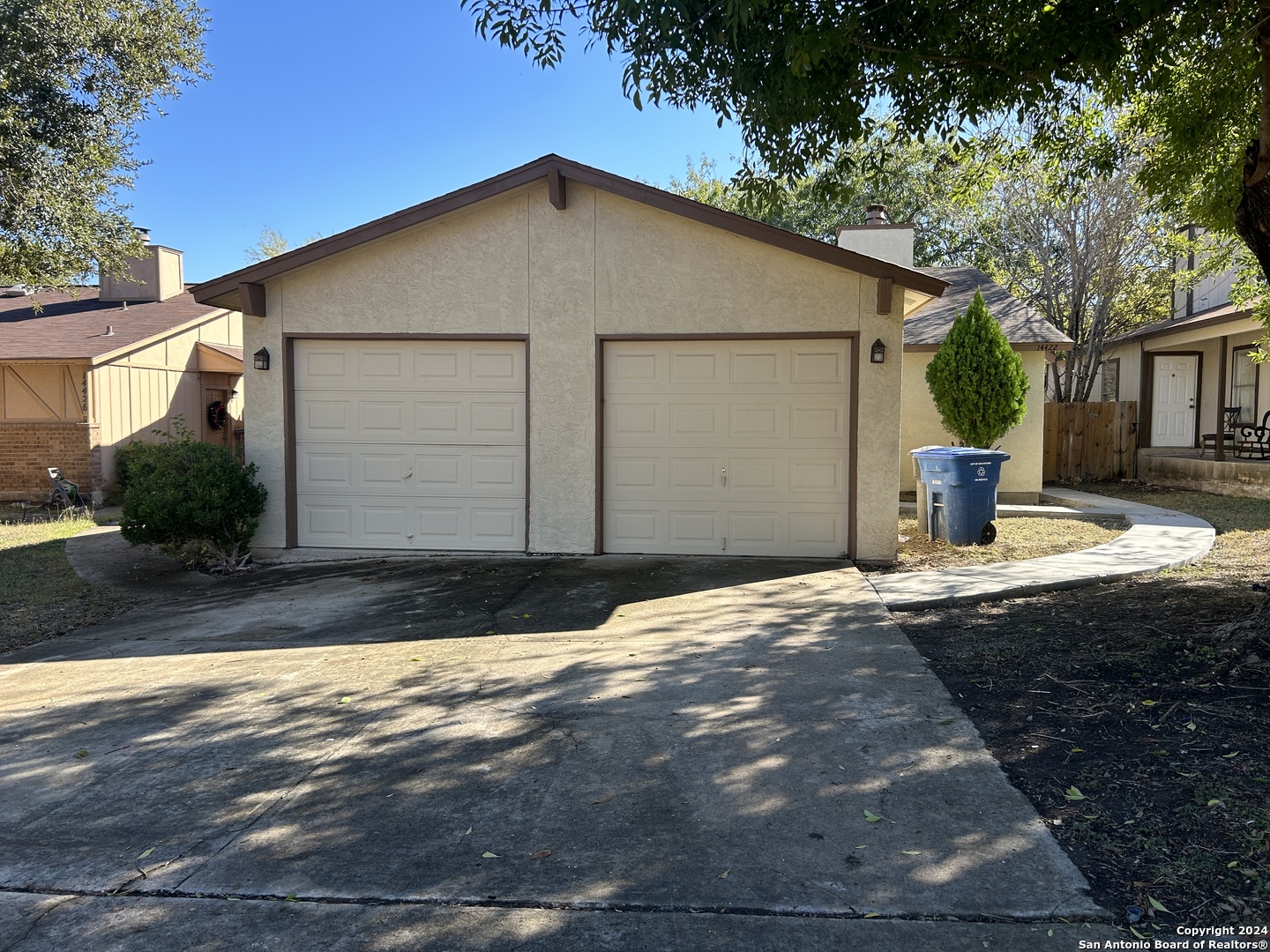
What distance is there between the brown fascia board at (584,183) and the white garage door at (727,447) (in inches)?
37.7

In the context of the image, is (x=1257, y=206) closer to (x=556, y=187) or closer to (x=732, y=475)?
(x=732, y=475)

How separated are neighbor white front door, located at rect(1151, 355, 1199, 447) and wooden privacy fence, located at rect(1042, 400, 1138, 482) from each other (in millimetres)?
1717

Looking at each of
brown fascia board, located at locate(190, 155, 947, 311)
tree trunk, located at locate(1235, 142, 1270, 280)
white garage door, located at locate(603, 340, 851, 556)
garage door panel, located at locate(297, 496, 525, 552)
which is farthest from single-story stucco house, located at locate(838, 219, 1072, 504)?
tree trunk, located at locate(1235, 142, 1270, 280)

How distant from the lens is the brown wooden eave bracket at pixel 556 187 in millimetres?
9141

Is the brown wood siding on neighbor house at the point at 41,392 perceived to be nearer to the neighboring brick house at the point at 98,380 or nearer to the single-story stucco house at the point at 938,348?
the neighboring brick house at the point at 98,380

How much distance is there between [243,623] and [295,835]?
4.07 m

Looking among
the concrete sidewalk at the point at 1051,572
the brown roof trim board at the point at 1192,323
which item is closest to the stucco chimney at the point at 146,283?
the concrete sidewalk at the point at 1051,572

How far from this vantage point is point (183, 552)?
30.3 ft

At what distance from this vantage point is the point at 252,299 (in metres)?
9.57

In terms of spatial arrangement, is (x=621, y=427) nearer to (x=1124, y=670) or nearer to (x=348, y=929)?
(x=1124, y=670)

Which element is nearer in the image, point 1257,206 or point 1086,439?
point 1257,206

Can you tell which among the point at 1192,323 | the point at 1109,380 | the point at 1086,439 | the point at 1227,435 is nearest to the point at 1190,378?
the point at 1227,435

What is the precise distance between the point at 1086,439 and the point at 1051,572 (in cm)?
1135

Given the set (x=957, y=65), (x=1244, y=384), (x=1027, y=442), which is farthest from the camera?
(x=1244, y=384)
